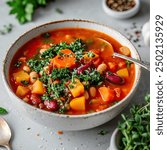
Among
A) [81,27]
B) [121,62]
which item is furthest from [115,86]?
[81,27]

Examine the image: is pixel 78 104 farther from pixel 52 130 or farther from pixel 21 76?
pixel 21 76

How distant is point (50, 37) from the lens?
3.31 m

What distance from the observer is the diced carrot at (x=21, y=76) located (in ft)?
9.73

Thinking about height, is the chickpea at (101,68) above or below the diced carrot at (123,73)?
above

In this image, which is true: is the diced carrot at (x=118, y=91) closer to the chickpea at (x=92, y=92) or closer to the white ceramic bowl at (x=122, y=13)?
the chickpea at (x=92, y=92)

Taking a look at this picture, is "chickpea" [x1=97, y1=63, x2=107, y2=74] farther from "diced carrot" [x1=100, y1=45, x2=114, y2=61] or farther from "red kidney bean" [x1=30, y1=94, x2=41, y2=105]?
"red kidney bean" [x1=30, y1=94, x2=41, y2=105]

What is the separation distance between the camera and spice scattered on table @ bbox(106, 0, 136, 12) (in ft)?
12.4

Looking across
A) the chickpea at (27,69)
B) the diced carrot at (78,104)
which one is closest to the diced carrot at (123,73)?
the diced carrot at (78,104)

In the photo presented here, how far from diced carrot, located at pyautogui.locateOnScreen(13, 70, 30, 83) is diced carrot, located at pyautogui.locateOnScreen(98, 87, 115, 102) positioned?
508 millimetres

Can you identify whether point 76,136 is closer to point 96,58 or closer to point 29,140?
point 29,140

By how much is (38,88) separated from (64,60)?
287mm

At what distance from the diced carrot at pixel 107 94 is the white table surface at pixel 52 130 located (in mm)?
213

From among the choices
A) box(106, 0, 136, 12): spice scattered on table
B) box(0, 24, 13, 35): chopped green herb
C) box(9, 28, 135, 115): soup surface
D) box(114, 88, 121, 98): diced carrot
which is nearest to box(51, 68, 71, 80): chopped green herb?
box(9, 28, 135, 115): soup surface

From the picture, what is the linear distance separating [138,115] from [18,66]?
992 millimetres
